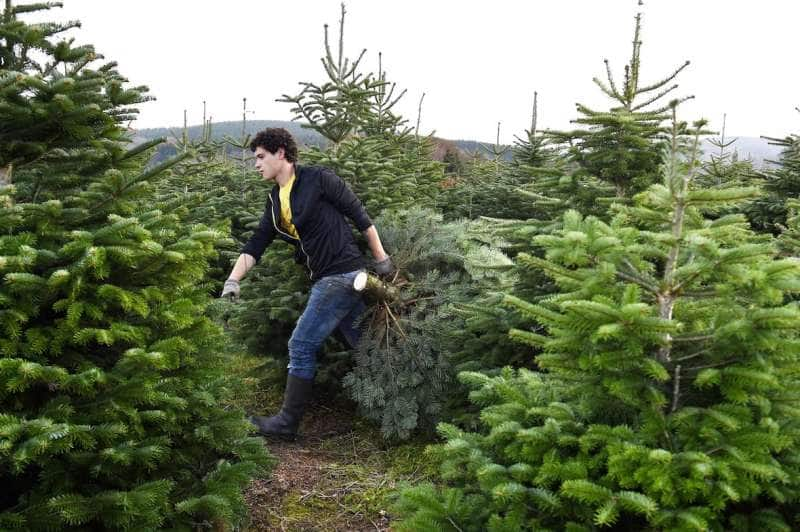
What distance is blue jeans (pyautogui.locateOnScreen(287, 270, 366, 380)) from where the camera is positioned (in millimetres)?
4680

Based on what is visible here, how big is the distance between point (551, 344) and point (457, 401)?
244 centimetres

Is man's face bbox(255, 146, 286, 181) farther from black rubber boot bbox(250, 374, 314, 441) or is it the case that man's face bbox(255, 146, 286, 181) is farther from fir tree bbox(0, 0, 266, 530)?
black rubber boot bbox(250, 374, 314, 441)

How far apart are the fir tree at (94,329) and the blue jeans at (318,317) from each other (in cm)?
130

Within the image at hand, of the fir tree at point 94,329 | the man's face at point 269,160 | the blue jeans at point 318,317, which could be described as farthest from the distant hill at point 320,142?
the blue jeans at point 318,317

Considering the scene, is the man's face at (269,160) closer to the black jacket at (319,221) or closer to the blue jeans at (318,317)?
the black jacket at (319,221)

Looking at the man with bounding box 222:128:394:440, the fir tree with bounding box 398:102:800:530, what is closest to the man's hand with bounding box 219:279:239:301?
the man with bounding box 222:128:394:440

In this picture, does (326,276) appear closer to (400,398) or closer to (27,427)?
(400,398)

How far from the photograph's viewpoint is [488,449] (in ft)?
8.57

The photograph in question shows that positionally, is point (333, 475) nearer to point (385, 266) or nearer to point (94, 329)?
point (385, 266)

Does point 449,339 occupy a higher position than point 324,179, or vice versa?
point 324,179

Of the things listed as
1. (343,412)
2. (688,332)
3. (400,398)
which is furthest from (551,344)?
(343,412)

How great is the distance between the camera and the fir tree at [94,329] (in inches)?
101

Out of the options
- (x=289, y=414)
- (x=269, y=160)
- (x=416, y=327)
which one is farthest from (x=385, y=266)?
(x=289, y=414)

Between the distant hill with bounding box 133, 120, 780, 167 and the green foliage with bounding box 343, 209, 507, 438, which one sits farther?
the distant hill with bounding box 133, 120, 780, 167
